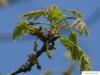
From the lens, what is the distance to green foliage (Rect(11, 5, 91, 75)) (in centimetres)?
238

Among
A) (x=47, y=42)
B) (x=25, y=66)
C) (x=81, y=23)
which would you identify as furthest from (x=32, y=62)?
(x=81, y=23)

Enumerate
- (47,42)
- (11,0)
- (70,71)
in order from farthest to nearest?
(47,42) < (70,71) < (11,0)

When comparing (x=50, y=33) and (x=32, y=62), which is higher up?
(x=50, y=33)

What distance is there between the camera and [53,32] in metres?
2.53

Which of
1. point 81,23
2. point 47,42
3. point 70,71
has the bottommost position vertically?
point 70,71

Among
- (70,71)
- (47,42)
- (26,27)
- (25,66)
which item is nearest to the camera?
(70,71)

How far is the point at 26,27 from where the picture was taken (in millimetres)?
2635

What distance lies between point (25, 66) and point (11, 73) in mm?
229

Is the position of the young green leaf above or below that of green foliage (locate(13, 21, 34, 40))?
below

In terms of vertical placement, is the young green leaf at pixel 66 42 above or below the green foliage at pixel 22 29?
below

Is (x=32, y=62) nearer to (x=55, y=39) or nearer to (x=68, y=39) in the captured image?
(x=55, y=39)

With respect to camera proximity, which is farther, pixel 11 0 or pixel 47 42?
pixel 47 42

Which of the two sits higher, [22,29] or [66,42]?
[22,29]

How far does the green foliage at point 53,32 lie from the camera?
Result: 2.38 meters
